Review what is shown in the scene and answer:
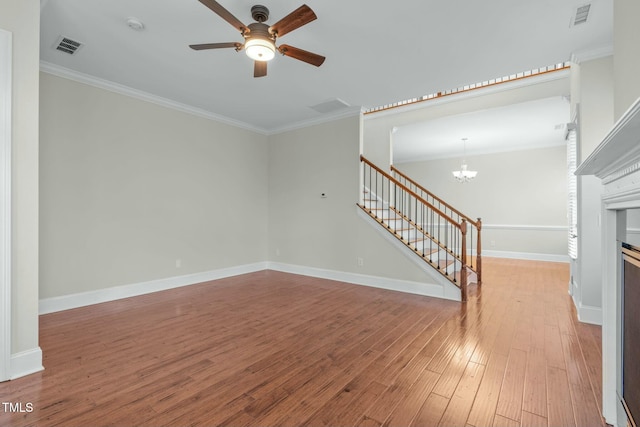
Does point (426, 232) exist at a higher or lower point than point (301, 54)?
lower

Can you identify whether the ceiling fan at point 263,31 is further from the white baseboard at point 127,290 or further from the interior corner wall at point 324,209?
the white baseboard at point 127,290

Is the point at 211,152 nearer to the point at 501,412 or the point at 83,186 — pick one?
the point at 83,186

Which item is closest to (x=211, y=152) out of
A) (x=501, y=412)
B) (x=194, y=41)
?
(x=194, y=41)

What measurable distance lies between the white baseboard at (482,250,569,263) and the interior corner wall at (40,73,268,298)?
6537mm

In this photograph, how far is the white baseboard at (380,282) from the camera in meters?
4.22

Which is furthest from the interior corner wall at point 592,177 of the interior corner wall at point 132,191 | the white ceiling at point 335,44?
the interior corner wall at point 132,191

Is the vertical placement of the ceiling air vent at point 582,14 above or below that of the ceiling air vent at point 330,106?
below

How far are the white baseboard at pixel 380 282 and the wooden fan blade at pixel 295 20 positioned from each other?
3.72 m

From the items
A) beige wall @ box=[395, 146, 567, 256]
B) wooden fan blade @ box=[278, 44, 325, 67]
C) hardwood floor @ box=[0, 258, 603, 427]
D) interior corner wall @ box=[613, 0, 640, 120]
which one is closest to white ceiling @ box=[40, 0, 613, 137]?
wooden fan blade @ box=[278, 44, 325, 67]

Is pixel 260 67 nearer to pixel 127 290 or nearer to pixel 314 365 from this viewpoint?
pixel 314 365

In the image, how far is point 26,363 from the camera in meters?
2.20

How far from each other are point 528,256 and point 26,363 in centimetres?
933

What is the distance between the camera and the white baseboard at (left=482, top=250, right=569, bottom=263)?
23.7 feet

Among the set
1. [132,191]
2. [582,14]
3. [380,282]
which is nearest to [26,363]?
[132,191]
